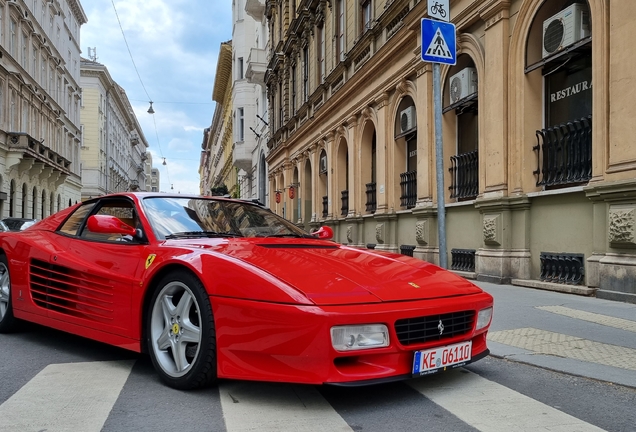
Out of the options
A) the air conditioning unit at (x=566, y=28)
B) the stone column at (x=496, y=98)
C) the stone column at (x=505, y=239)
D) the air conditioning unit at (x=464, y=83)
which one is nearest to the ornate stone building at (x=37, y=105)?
the air conditioning unit at (x=464, y=83)

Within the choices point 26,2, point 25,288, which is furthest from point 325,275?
point 26,2

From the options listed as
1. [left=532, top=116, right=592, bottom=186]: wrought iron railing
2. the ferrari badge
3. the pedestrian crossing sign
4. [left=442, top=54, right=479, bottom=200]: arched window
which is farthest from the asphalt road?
[left=442, top=54, right=479, bottom=200]: arched window

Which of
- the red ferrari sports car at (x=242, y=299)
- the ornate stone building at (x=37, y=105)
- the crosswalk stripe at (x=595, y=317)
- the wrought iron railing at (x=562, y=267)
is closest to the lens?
the red ferrari sports car at (x=242, y=299)

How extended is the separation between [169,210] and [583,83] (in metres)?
6.50

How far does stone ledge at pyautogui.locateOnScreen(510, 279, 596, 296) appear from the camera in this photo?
6.92m

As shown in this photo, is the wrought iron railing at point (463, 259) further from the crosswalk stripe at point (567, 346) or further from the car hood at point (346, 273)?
the car hood at point (346, 273)

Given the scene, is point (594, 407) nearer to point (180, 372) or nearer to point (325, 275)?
point (325, 275)

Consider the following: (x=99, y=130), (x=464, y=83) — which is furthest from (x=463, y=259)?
(x=99, y=130)

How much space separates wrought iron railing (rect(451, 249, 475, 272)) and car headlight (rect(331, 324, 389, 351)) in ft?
23.9

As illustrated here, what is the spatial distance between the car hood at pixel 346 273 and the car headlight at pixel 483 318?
0.50 feet

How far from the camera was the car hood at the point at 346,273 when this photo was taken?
114 inches

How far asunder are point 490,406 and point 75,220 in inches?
141

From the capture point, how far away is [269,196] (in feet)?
110

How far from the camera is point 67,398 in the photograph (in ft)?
10.2
